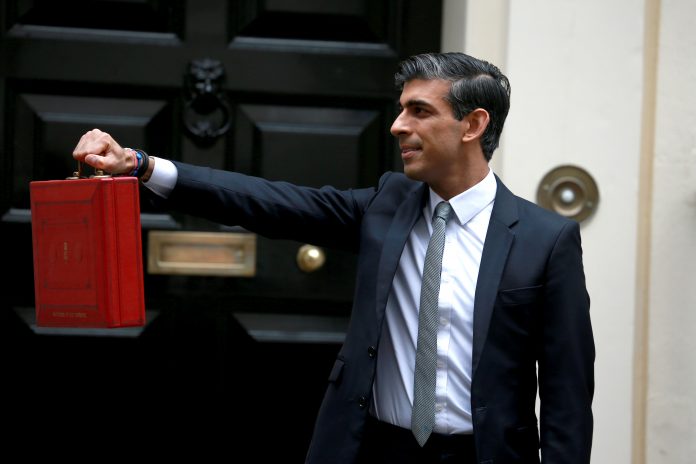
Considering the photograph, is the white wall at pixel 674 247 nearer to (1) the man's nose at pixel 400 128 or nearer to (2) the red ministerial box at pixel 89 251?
(1) the man's nose at pixel 400 128

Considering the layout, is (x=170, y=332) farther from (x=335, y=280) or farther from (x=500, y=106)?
(x=500, y=106)

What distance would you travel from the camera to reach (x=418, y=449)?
9.11ft

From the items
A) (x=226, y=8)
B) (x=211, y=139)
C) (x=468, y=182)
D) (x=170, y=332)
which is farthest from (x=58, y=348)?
(x=468, y=182)

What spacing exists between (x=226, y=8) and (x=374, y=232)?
135 centimetres

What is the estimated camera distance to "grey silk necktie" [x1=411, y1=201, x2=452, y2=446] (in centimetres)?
275

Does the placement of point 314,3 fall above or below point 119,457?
above

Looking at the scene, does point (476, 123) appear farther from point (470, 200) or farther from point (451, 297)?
point (451, 297)

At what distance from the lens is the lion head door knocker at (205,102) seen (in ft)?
12.8

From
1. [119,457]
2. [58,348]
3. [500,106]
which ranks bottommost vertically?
[119,457]

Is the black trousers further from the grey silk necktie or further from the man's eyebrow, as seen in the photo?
the man's eyebrow

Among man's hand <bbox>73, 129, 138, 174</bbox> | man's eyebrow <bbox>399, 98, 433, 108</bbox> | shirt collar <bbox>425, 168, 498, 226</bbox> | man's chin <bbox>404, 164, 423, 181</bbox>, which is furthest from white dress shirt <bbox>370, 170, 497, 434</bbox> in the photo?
man's hand <bbox>73, 129, 138, 174</bbox>

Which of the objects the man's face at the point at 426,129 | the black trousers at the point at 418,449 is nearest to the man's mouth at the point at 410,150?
the man's face at the point at 426,129

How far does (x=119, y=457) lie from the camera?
3.91 meters

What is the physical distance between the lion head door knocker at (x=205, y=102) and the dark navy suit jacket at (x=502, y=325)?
1037mm
